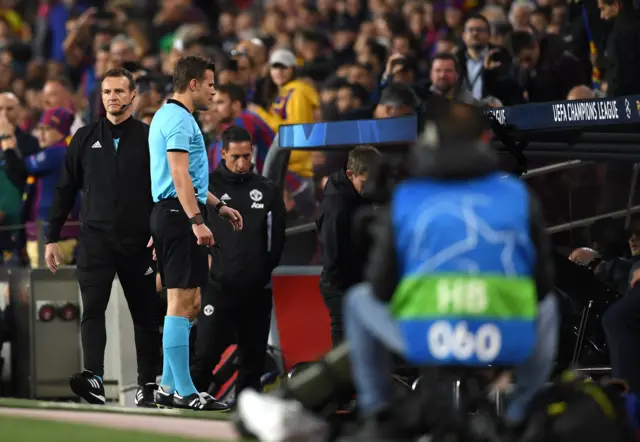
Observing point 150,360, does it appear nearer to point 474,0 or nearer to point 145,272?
point 145,272

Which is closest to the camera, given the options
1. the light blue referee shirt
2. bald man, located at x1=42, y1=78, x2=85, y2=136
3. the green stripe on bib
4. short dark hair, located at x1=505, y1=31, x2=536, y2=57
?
the green stripe on bib

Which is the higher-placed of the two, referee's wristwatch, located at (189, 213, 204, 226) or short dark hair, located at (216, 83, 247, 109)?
short dark hair, located at (216, 83, 247, 109)

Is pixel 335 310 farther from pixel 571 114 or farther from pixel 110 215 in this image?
pixel 571 114

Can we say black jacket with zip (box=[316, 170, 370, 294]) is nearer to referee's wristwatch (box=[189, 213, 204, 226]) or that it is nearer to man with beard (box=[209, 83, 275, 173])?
referee's wristwatch (box=[189, 213, 204, 226])

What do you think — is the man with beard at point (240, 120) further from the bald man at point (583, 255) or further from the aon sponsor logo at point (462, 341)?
the aon sponsor logo at point (462, 341)

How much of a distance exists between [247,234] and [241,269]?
0.26 m

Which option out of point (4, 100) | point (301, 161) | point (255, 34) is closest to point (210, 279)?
point (301, 161)

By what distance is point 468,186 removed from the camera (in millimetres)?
5828

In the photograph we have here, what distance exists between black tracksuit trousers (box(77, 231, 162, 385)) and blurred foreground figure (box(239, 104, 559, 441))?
4023 millimetres

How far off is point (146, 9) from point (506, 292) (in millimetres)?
16822

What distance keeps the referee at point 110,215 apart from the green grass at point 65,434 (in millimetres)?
1982

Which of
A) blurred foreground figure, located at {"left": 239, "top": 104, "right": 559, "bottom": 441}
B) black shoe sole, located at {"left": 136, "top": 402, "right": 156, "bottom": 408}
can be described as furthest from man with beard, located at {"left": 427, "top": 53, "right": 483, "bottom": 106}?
blurred foreground figure, located at {"left": 239, "top": 104, "right": 559, "bottom": 441}

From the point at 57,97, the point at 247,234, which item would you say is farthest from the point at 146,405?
the point at 57,97

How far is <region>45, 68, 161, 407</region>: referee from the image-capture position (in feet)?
32.7
